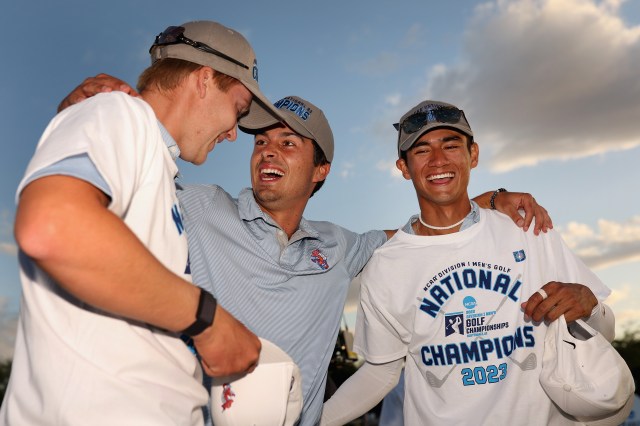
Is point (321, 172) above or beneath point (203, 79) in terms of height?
above

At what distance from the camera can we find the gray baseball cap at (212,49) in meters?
2.98

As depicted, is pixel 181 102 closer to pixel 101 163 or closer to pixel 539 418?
pixel 101 163

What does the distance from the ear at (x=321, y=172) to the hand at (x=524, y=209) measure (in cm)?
157

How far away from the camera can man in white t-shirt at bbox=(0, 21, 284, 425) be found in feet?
5.55

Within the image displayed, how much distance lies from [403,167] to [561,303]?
73.2 inches

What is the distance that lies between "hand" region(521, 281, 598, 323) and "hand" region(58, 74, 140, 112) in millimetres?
2988

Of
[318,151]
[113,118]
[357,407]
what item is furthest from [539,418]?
[113,118]

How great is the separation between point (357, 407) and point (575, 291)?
197 cm

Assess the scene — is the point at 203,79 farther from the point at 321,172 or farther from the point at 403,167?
the point at 403,167

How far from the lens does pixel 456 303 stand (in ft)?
14.6

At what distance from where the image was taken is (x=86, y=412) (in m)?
1.89

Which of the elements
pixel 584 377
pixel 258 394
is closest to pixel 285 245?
pixel 258 394

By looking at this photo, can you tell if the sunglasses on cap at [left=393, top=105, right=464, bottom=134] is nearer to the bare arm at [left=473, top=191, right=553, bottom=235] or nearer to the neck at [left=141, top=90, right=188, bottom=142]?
the bare arm at [left=473, top=191, right=553, bottom=235]

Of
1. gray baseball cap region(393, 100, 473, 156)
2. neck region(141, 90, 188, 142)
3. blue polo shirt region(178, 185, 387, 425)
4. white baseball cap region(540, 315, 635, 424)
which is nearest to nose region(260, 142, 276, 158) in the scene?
blue polo shirt region(178, 185, 387, 425)
